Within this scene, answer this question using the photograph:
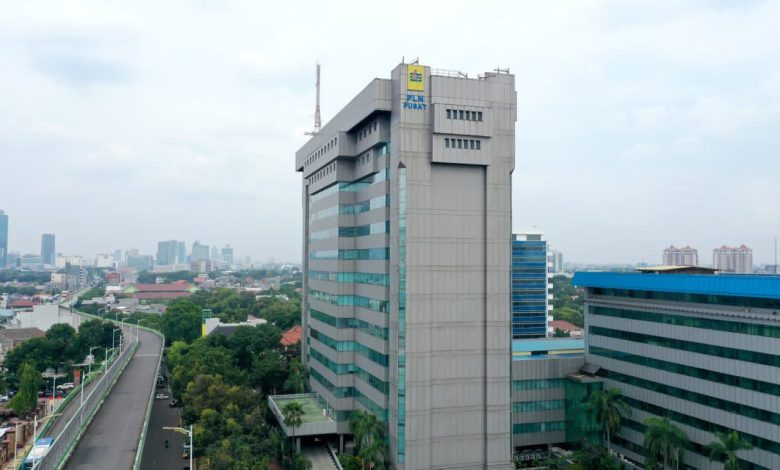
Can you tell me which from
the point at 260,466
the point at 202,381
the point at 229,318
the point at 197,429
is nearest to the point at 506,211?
the point at 260,466

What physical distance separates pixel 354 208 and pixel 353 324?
1339 cm

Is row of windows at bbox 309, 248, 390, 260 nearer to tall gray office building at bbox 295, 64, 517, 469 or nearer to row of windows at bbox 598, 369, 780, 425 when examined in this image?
→ tall gray office building at bbox 295, 64, 517, 469

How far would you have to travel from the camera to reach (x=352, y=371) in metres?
68.0

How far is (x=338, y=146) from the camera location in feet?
222

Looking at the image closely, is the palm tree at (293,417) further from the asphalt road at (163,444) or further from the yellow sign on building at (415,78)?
the yellow sign on building at (415,78)

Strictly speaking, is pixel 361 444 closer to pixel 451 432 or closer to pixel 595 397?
pixel 451 432

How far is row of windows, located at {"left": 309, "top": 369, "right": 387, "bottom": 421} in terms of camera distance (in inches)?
2309

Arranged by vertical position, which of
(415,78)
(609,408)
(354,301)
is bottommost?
(609,408)

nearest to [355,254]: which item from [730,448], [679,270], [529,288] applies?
[679,270]

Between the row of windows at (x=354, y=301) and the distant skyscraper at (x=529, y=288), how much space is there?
202ft

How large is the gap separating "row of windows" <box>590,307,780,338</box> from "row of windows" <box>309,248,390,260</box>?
25990mm

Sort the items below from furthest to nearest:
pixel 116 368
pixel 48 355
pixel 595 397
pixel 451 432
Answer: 1. pixel 48 355
2. pixel 116 368
3. pixel 595 397
4. pixel 451 432

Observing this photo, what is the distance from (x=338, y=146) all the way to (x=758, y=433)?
48.1 metres

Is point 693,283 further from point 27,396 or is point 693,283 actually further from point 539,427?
point 27,396
